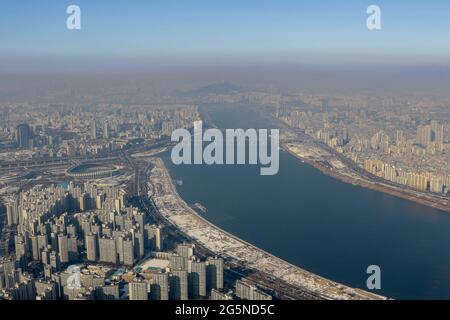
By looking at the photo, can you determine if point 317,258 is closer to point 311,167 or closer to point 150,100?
point 311,167

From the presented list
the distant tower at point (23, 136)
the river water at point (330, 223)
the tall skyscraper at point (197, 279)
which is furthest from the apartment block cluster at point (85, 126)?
the tall skyscraper at point (197, 279)

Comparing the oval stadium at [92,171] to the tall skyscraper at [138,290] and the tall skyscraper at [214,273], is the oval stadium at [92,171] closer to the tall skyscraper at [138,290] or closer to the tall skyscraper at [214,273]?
the tall skyscraper at [214,273]

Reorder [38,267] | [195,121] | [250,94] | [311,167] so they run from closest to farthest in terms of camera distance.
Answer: [38,267] < [311,167] < [195,121] < [250,94]

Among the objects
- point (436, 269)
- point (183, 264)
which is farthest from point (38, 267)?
point (436, 269)

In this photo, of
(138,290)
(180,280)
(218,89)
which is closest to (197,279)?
(180,280)

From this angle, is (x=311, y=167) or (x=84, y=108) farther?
(x=84, y=108)

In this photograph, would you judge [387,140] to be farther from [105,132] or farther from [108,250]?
[108,250]

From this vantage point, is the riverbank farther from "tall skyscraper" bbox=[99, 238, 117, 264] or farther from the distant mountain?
the distant mountain
